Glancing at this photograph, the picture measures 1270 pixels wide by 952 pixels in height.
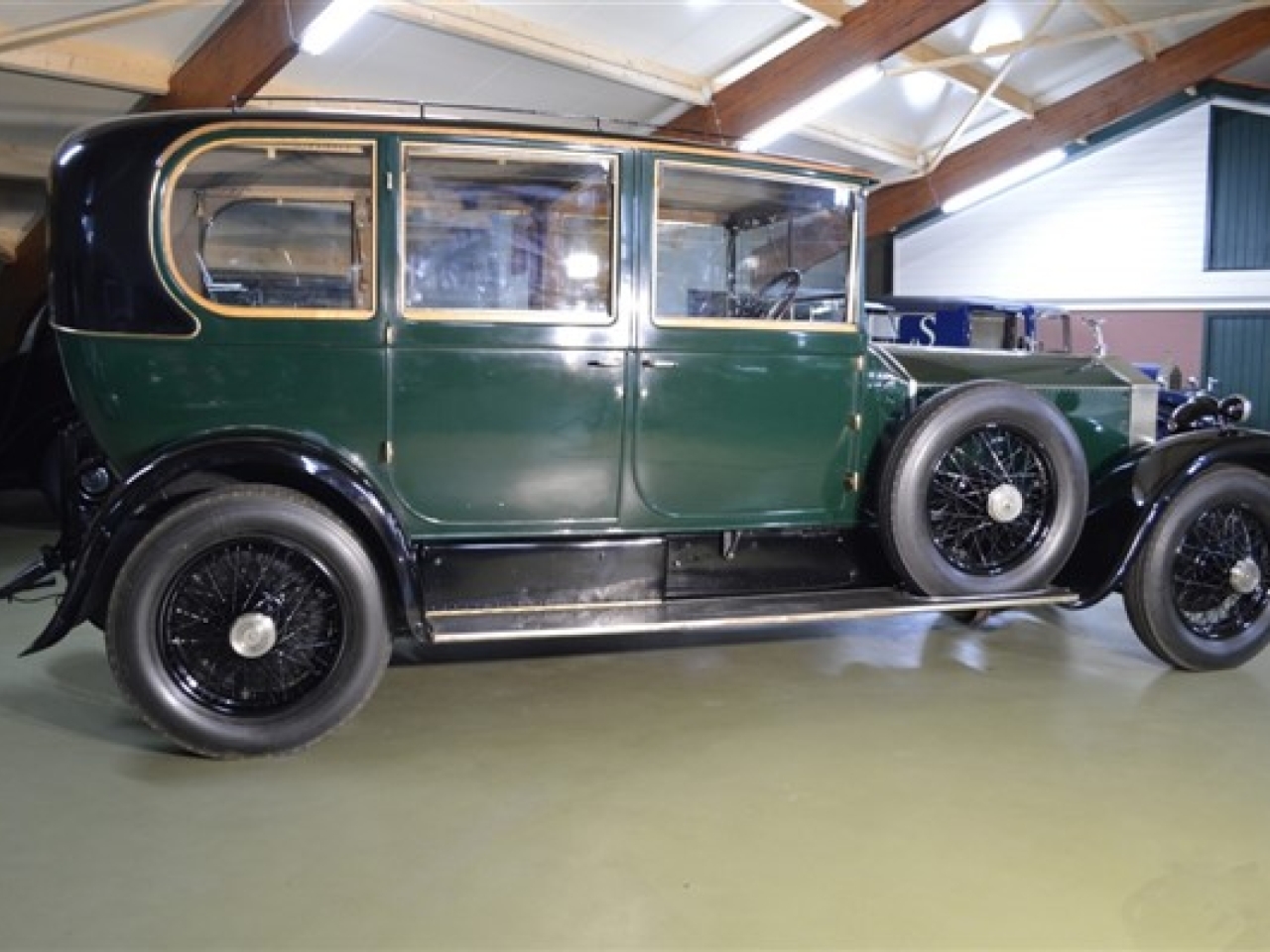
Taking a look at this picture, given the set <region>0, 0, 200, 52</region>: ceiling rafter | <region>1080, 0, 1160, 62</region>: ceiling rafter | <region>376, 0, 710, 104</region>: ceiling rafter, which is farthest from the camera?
<region>1080, 0, 1160, 62</region>: ceiling rafter

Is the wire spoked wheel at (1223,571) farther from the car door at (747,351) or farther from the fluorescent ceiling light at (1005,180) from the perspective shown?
the fluorescent ceiling light at (1005,180)

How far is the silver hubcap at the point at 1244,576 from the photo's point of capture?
3.76m

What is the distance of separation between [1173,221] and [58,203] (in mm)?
11391

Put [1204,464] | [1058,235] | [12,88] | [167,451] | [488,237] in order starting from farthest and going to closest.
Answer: [1058,235], [12,88], [1204,464], [488,237], [167,451]

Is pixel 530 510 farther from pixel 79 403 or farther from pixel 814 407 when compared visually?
pixel 79 403

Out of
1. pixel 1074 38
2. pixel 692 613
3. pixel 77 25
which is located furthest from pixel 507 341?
pixel 1074 38

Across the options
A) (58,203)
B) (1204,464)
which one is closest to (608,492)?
(58,203)

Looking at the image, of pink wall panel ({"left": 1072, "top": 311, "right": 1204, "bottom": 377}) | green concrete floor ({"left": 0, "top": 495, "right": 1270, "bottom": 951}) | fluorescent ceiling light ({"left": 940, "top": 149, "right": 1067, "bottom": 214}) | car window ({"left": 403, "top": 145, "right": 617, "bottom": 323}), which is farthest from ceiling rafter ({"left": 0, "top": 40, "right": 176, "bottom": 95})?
pink wall panel ({"left": 1072, "top": 311, "right": 1204, "bottom": 377})

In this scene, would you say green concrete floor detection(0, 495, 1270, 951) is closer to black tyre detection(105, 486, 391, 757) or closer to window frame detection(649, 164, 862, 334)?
black tyre detection(105, 486, 391, 757)

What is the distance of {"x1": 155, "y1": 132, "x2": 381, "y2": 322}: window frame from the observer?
2941mm

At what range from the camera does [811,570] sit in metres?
3.60

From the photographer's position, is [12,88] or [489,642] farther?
[12,88]

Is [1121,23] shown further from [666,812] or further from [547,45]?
[666,812]

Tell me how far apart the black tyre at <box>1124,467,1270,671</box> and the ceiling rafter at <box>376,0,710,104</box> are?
5.08 m
